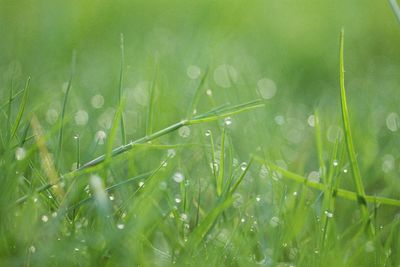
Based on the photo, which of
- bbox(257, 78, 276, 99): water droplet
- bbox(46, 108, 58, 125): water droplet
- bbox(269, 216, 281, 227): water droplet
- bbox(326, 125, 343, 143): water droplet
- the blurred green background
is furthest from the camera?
bbox(257, 78, 276, 99): water droplet

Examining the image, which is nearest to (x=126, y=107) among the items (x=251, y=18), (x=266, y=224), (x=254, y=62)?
(x=254, y=62)

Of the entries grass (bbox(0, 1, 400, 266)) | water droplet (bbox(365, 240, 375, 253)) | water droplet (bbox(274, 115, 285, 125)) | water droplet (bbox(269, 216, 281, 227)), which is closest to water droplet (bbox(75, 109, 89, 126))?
grass (bbox(0, 1, 400, 266))

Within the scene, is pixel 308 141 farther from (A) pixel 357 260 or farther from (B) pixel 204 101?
(A) pixel 357 260

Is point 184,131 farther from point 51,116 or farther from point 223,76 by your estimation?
point 223,76

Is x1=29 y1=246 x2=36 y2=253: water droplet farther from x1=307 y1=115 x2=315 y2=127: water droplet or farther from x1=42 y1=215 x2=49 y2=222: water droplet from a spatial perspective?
x1=307 y1=115 x2=315 y2=127: water droplet

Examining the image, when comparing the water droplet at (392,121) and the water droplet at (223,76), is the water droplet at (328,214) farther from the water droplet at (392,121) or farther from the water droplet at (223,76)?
the water droplet at (223,76)

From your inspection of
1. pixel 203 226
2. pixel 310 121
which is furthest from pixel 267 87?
pixel 203 226

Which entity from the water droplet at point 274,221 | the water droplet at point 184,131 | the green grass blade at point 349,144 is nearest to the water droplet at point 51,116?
the water droplet at point 184,131
